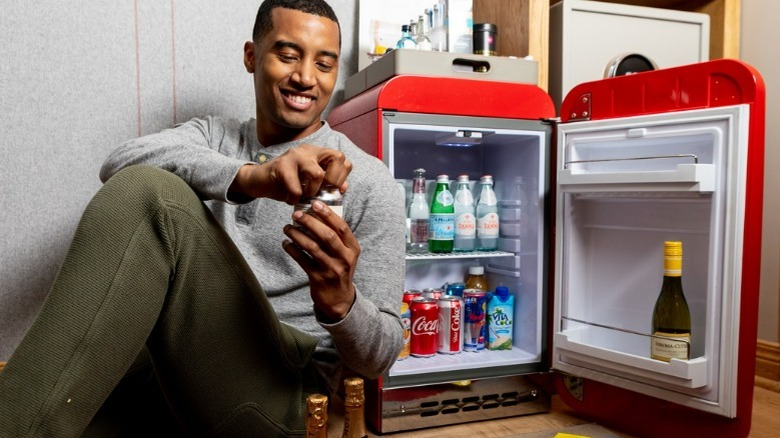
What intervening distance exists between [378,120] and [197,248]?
0.75 m

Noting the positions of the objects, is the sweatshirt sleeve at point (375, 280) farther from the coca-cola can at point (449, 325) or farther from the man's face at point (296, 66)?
the coca-cola can at point (449, 325)

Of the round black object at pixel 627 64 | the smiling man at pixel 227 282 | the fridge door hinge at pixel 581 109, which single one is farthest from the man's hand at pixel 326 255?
the round black object at pixel 627 64

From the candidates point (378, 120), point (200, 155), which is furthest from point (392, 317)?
point (378, 120)

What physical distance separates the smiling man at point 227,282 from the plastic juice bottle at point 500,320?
716 millimetres

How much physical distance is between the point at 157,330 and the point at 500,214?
1.26 m

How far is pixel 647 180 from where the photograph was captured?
4.46 feet

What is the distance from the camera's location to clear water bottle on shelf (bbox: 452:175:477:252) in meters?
1.82

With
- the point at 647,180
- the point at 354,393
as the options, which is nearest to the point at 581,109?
the point at 647,180

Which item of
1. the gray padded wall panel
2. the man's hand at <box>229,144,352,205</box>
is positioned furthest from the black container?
the man's hand at <box>229,144,352,205</box>

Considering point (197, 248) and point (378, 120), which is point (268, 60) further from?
point (197, 248)

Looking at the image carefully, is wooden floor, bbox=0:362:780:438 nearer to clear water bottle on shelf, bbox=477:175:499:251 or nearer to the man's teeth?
clear water bottle on shelf, bbox=477:175:499:251

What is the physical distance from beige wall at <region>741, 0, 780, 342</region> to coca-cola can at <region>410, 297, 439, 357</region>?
1165mm

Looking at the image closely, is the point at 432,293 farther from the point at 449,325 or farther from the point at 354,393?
the point at 354,393

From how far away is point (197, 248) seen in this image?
898mm
